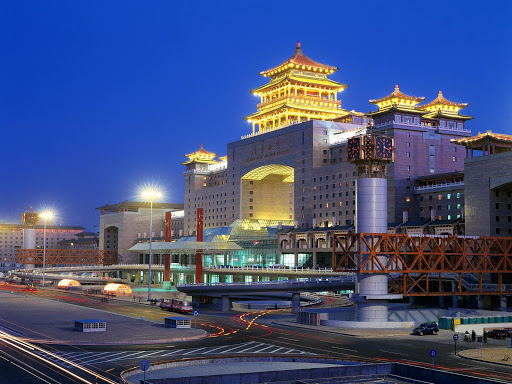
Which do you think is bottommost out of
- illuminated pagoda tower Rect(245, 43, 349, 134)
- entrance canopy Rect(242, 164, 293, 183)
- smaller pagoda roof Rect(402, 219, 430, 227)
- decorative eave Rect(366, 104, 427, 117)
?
smaller pagoda roof Rect(402, 219, 430, 227)

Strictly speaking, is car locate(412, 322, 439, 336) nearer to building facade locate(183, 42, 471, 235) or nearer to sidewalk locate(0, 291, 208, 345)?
sidewalk locate(0, 291, 208, 345)

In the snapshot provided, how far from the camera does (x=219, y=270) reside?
437ft

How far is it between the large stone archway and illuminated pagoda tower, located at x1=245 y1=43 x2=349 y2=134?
12.8 m

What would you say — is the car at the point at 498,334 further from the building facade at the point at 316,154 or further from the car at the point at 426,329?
the building facade at the point at 316,154

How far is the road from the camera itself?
44875 mm

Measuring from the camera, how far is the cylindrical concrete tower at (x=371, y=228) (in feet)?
242

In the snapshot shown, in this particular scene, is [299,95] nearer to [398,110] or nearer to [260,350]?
[398,110]

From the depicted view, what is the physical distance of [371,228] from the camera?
75.6m

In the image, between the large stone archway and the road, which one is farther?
the large stone archway

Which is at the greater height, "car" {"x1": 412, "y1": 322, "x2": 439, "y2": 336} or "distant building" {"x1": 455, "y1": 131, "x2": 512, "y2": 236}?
"distant building" {"x1": 455, "y1": 131, "x2": 512, "y2": 236}

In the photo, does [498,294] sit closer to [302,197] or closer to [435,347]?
[435,347]

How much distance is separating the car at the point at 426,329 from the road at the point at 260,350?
774 mm

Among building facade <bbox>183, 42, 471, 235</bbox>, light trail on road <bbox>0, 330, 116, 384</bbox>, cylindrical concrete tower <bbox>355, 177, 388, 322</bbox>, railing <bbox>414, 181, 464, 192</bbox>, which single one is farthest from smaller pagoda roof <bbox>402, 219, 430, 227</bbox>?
light trail on road <bbox>0, 330, 116, 384</bbox>

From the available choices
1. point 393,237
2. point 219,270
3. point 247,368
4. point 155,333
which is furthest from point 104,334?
point 219,270
